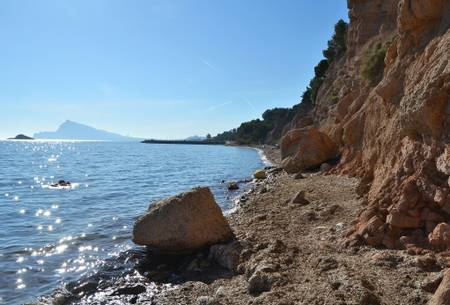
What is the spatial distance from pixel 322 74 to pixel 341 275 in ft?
260

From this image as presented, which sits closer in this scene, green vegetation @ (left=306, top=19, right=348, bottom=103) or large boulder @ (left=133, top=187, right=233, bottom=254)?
large boulder @ (left=133, top=187, right=233, bottom=254)

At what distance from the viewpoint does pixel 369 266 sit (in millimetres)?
9234

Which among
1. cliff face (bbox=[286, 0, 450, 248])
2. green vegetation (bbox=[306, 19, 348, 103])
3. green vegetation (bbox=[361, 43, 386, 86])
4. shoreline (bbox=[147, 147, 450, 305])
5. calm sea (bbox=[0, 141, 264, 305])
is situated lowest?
calm sea (bbox=[0, 141, 264, 305])

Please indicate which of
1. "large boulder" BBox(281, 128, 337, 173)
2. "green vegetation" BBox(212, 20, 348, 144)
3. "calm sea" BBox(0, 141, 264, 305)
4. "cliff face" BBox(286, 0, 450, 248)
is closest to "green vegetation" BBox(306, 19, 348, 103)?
"green vegetation" BBox(212, 20, 348, 144)

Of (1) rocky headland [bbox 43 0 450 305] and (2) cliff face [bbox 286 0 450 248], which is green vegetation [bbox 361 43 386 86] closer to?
(1) rocky headland [bbox 43 0 450 305]

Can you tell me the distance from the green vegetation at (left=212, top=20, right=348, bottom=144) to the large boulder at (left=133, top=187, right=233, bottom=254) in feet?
186

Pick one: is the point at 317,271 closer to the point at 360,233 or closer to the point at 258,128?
the point at 360,233

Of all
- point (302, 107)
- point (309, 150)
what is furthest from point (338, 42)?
point (309, 150)

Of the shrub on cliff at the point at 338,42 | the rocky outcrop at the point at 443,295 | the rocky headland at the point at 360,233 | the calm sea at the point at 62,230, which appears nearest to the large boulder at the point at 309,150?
the calm sea at the point at 62,230

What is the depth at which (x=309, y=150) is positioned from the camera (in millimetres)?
→ 33875

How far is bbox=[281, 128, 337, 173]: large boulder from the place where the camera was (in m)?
33.4

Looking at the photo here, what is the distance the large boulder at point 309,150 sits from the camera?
33375mm

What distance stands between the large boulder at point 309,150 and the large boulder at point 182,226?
20498 millimetres

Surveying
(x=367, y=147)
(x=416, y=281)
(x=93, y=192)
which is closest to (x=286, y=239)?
(x=416, y=281)
